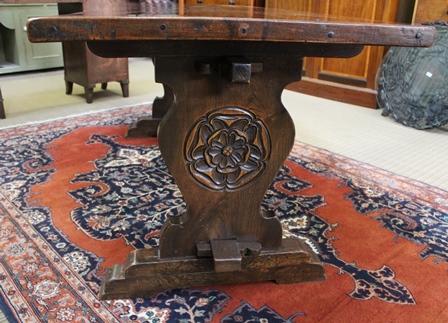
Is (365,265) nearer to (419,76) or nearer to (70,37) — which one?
(70,37)

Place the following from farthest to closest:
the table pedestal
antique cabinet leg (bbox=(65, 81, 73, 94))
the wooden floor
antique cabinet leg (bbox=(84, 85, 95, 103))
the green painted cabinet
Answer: the green painted cabinet → antique cabinet leg (bbox=(65, 81, 73, 94)) → antique cabinet leg (bbox=(84, 85, 95, 103)) → the wooden floor → the table pedestal

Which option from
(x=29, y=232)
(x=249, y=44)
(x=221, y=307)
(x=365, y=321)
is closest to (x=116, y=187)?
(x=29, y=232)

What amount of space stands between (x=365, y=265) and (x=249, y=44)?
83 cm

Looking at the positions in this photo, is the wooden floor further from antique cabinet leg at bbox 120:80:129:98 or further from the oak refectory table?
the oak refectory table

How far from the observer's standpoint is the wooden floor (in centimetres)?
235

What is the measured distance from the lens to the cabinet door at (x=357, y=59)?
3305mm

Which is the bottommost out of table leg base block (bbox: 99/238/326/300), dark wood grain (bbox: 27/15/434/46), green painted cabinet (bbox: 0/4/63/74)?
table leg base block (bbox: 99/238/326/300)

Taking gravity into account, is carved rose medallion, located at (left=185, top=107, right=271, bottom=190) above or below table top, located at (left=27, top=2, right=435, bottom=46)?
below

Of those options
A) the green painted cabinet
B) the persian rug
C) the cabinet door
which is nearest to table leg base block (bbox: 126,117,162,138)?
the persian rug

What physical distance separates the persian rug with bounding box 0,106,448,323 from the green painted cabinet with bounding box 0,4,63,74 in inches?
91.8

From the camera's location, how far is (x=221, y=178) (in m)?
1.22

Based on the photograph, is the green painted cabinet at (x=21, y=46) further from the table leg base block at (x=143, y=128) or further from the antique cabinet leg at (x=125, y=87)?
the table leg base block at (x=143, y=128)

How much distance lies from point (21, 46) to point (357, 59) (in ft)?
11.1

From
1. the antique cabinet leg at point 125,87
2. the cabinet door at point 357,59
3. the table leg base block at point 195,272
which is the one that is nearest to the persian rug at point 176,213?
the table leg base block at point 195,272
